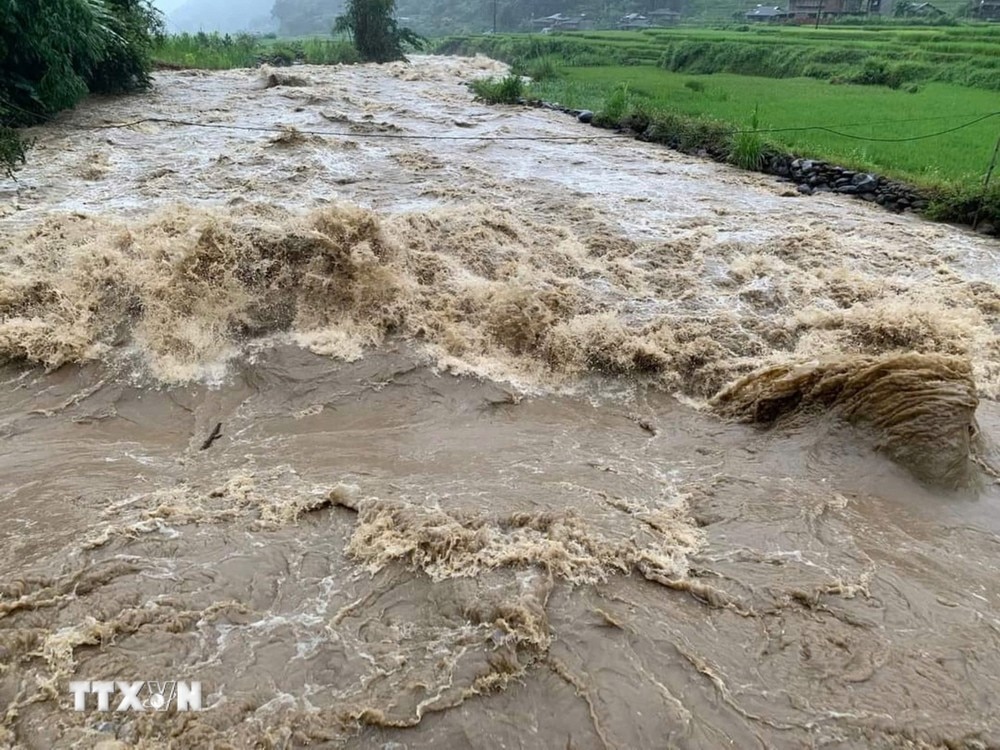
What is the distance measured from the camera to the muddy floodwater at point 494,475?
280 centimetres

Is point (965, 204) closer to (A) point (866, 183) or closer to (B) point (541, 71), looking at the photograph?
(A) point (866, 183)

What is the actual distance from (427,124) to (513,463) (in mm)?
11101

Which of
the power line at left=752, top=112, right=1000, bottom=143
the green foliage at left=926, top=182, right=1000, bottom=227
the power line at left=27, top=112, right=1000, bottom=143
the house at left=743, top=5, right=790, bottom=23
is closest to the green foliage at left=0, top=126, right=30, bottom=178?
the power line at left=27, top=112, right=1000, bottom=143

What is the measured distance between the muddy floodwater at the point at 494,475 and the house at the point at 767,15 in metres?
27.1

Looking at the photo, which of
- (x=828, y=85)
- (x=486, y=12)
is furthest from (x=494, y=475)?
(x=486, y=12)

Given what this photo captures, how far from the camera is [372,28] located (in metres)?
27.3

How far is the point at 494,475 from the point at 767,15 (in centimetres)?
3426

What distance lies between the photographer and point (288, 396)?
16.5 feet

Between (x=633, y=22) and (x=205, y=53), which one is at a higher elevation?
(x=633, y=22)

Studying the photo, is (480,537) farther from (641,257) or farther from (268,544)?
(641,257)

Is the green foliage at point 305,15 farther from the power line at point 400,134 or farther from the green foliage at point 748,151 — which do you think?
the green foliage at point 748,151

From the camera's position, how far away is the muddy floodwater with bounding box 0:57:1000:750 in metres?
2.80

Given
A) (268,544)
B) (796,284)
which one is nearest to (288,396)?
(268,544)

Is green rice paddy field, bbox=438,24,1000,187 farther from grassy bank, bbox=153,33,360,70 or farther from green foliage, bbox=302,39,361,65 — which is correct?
grassy bank, bbox=153,33,360,70
